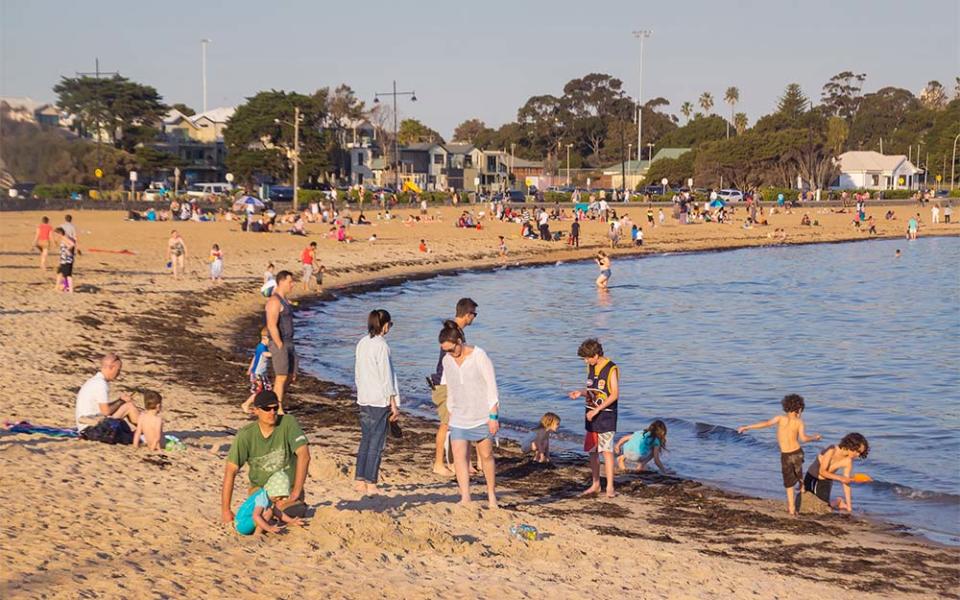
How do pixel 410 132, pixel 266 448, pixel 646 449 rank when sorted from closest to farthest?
pixel 266 448
pixel 646 449
pixel 410 132

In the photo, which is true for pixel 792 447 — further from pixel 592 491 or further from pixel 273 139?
pixel 273 139

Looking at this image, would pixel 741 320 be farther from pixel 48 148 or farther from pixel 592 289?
pixel 48 148

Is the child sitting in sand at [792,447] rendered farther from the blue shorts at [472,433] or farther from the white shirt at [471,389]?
the white shirt at [471,389]

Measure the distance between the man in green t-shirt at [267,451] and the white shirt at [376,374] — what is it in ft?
5.53

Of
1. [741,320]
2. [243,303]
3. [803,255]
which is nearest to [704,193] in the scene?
[803,255]

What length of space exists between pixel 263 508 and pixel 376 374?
1973 mm

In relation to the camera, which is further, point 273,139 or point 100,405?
point 273,139

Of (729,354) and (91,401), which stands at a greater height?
(91,401)

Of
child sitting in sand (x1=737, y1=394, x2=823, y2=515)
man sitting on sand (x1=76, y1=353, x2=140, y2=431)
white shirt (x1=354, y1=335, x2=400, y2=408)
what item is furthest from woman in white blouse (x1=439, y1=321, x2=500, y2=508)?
man sitting on sand (x1=76, y1=353, x2=140, y2=431)

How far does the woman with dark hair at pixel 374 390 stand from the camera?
952 centimetres

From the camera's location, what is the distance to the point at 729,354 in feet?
81.1

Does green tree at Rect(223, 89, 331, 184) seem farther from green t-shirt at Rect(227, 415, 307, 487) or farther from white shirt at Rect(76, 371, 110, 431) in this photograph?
green t-shirt at Rect(227, 415, 307, 487)

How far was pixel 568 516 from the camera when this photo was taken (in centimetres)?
1038

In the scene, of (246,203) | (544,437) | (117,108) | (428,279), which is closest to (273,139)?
(117,108)
